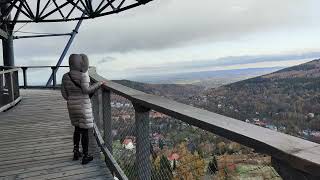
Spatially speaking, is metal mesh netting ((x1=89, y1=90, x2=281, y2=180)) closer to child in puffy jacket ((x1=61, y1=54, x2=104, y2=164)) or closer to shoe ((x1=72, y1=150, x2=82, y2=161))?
child in puffy jacket ((x1=61, y1=54, x2=104, y2=164))

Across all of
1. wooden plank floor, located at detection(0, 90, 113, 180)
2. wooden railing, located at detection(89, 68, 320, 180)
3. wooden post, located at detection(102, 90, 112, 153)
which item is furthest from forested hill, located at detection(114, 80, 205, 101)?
wooden plank floor, located at detection(0, 90, 113, 180)

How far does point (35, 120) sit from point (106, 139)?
4.31 m

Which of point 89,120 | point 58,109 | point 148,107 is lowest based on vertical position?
point 58,109

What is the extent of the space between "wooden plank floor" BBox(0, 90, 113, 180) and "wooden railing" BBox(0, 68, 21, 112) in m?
0.76

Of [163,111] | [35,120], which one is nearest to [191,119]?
[163,111]

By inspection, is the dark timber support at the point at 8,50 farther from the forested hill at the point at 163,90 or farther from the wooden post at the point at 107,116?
the wooden post at the point at 107,116

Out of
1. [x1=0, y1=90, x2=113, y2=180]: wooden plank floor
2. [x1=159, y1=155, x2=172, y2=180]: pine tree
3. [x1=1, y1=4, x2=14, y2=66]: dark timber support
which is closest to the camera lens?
[x1=159, y1=155, x2=172, y2=180]: pine tree

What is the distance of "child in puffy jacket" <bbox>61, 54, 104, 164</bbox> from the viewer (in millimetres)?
5445

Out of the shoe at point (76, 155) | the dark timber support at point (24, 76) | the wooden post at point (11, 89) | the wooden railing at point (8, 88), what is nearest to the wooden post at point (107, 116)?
the shoe at point (76, 155)

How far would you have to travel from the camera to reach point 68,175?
519cm

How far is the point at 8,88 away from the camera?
11.8m

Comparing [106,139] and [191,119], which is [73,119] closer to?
[106,139]

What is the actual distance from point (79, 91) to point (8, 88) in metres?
7.05

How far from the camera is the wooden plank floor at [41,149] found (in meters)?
5.31
